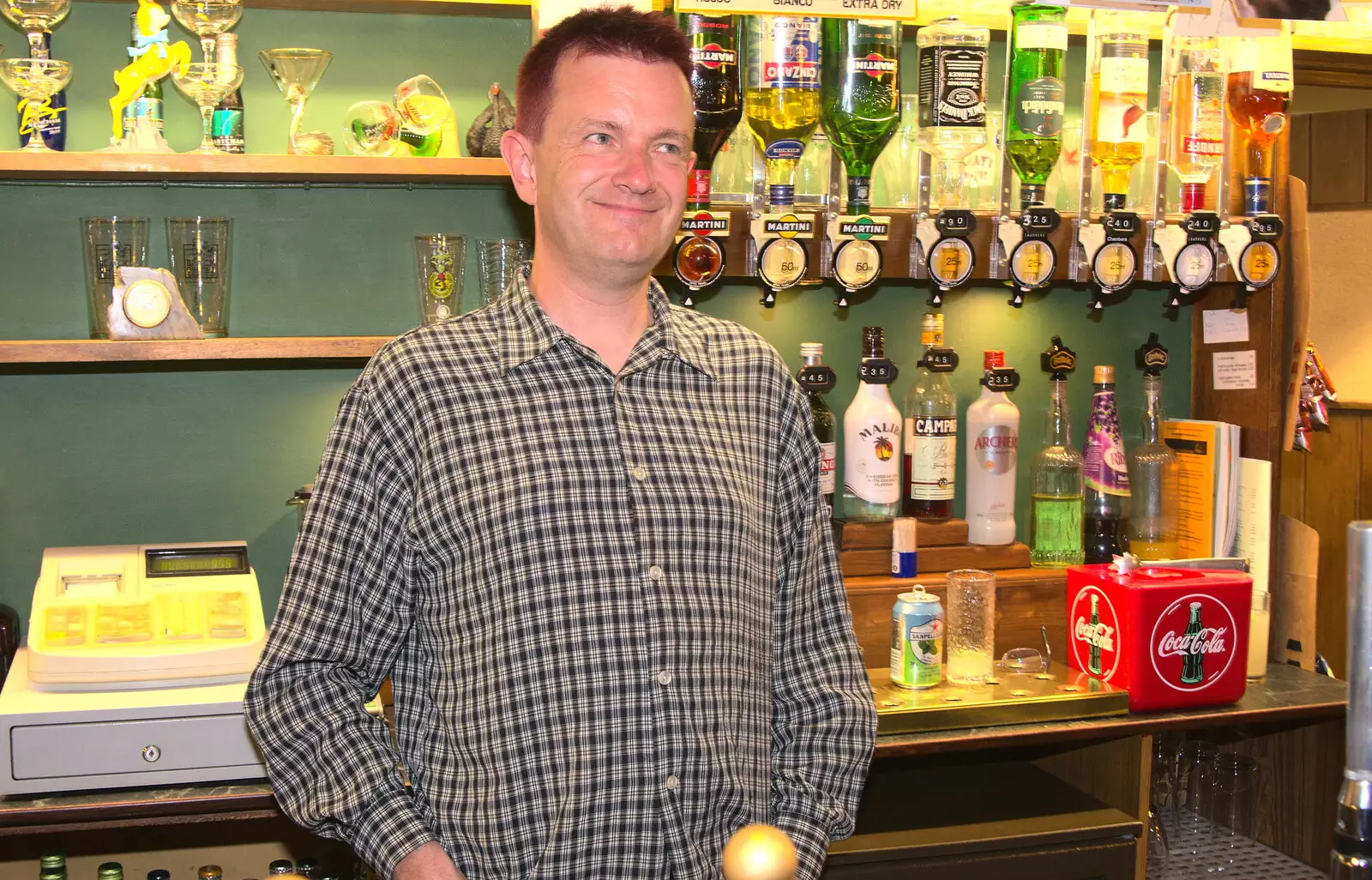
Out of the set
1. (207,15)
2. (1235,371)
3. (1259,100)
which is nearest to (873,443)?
(1235,371)

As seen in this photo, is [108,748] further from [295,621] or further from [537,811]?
[537,811]

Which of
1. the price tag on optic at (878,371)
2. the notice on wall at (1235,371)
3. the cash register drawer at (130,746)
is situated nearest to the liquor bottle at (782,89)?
the price tag on optic at (878,371)

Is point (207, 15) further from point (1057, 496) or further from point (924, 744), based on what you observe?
point (1057, 496)

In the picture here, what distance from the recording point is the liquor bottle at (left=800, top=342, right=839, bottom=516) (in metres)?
2.35

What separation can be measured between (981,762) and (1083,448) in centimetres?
68

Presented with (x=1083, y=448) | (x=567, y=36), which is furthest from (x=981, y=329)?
(x=567, y=36)

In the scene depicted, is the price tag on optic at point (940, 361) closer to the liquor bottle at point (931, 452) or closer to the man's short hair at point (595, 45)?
the liquor bottle at point (931, 452)

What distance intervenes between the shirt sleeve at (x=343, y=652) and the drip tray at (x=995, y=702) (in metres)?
0.92

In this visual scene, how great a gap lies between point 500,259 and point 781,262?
0.48 m

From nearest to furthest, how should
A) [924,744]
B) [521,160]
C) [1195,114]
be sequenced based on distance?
[521,160], [924,744], [1195,114]

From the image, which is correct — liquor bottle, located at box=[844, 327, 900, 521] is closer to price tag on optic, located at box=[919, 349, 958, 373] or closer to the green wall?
price tag on optic, located at box=[919, 349, 958, 373]

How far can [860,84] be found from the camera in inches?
89.4

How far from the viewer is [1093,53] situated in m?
2.45

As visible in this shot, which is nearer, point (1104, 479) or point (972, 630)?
point (972, 630)
